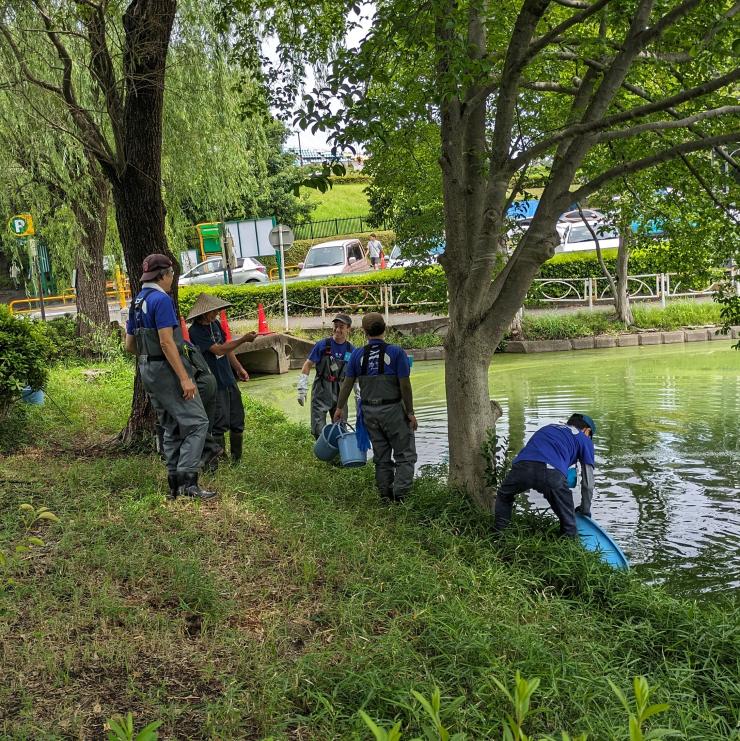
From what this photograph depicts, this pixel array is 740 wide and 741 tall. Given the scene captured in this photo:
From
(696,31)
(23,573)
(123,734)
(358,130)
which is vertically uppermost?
(696,31)

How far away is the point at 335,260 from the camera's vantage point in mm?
33125

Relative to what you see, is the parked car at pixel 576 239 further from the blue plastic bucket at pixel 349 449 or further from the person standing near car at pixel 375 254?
the blue plastic bucket at pixel 349 449

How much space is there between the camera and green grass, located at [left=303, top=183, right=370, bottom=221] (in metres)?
52.4

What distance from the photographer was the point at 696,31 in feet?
26.0

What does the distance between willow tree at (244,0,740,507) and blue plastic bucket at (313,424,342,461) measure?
1.40 metres

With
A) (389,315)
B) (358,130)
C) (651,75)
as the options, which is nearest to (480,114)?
(358,130)

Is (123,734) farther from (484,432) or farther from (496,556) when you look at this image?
(484,432)

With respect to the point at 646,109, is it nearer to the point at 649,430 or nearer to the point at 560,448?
the point at 560,448

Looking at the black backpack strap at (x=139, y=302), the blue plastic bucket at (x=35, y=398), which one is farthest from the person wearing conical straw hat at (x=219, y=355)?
the blue plastic bucket at (x=35, y=398)

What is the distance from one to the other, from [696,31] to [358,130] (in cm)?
334

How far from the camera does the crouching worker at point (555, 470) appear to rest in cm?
661

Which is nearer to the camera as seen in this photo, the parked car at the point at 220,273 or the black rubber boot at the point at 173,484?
the black rubber boot at the point at 173,484

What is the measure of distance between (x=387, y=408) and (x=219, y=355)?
1832 mm

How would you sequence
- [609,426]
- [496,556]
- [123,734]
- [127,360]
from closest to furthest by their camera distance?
[123,734], [496,556], [609,426], [127,360]
